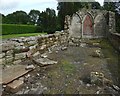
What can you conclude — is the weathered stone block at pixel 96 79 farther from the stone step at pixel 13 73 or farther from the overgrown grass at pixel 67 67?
the stone step at pixel 13 73

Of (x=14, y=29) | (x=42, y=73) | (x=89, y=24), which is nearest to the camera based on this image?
(x=42, y=73)

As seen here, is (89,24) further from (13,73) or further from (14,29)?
(13,73)

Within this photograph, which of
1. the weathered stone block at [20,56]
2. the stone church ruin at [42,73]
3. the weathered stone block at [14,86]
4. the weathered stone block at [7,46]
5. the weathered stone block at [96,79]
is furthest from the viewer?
the weathered stone block at [20,56]

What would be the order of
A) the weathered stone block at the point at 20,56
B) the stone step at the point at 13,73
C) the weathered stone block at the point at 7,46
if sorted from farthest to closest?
1. the weathered stone block at the point at 20,56
2. the weathered stone block at the point at 7,46
3. the stone step at the point at 13,73

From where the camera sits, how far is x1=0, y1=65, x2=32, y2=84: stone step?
152 inches

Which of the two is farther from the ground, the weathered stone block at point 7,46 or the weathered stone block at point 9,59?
the weathered stone block at point 7,46

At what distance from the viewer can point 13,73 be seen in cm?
418

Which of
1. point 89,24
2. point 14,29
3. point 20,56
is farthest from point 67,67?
point 14,29

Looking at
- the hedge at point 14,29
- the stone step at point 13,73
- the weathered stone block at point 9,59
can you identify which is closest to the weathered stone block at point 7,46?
the weathered stone block at point 9,59

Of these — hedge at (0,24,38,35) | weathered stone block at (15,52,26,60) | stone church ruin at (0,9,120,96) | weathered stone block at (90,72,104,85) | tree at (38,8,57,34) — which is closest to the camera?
stone church ruin at (0,9,120,96)

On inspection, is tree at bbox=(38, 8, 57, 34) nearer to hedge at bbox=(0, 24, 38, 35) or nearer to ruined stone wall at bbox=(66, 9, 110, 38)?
hedge at bbox=(0, 24, 38, 35)

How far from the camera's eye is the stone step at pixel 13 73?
3848mm

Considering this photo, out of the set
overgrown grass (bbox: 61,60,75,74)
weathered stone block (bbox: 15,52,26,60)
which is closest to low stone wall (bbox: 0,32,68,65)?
weathered stone block (bbox: 15,52,26,60)

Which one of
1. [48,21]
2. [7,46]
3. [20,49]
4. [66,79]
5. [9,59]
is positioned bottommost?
[66,79]
